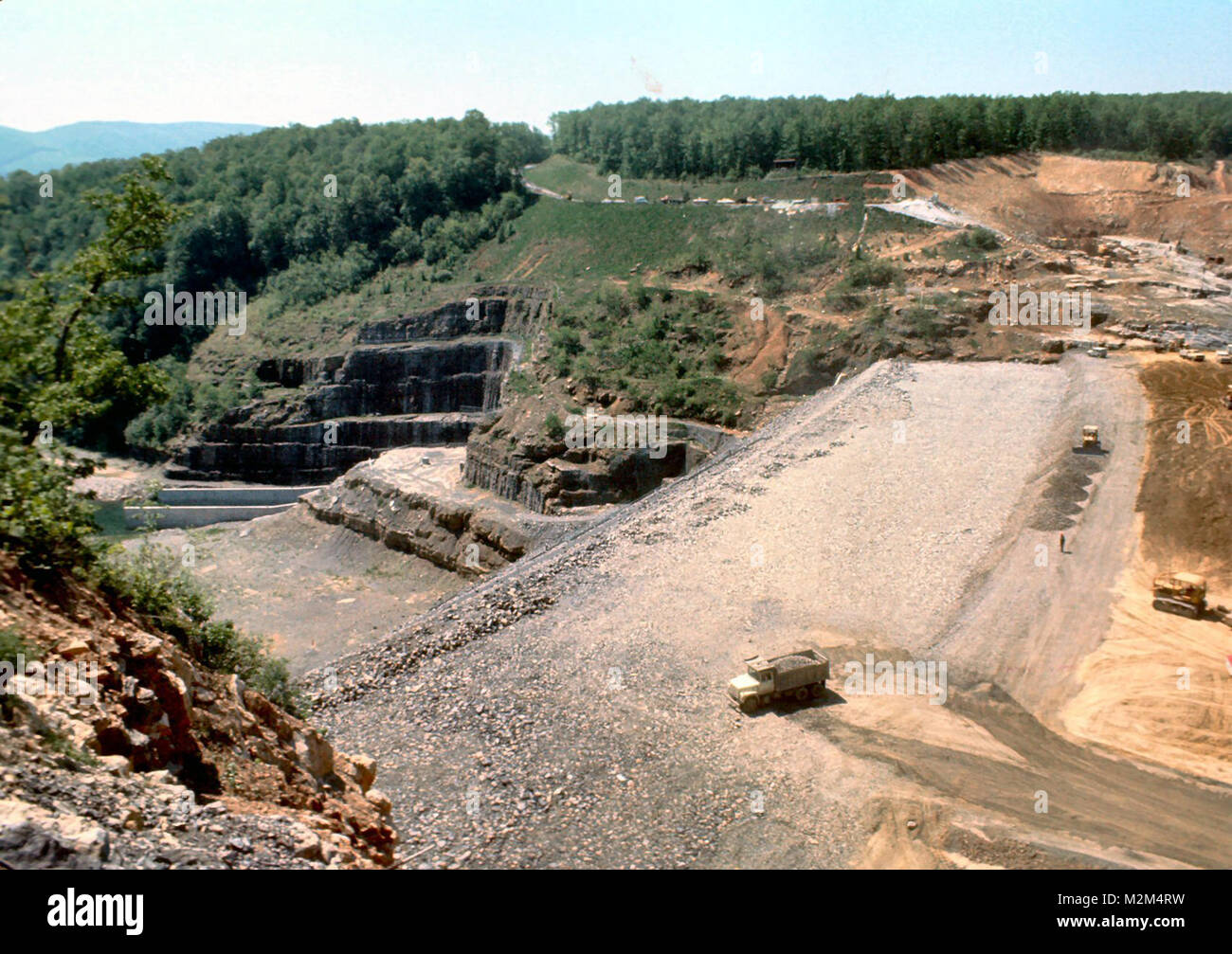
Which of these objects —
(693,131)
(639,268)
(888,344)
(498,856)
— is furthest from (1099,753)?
(693,131)

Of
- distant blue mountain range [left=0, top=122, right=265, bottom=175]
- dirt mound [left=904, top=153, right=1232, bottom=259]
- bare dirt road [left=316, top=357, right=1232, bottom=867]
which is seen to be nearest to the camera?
bare dirt road [left=316, top=357, right=1232, bottom=867]

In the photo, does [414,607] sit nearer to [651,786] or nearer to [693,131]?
[651,786]

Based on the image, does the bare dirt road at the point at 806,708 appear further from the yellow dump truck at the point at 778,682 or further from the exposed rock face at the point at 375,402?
the exposed rock face at the point at 375,402

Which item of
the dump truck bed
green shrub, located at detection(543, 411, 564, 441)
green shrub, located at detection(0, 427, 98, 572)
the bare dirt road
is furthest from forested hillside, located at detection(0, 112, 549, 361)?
green shrub, located at detection(0, 427, 98, 572)

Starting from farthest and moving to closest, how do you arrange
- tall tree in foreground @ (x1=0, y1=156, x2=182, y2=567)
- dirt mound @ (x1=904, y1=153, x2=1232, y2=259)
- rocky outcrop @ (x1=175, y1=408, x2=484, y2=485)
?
1. rocky outcrop @ (x1=175, y1=408, x2=484, y2=485)
2. dirt mound @ (x1=904, y1=153, x2=1232, y2=259)
3. tall tree in foreground @ (x1=0, y1=156, x2=182, y2=567)

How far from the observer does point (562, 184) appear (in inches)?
2731

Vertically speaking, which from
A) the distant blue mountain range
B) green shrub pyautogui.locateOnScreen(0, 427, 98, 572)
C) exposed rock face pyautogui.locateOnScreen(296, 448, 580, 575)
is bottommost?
exposed rock face pyautogui.locateOnScreen(296, 448, 580, 575)

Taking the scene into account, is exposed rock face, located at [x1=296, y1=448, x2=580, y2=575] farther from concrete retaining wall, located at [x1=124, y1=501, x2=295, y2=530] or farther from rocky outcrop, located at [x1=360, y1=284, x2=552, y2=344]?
rocky outcrop, located at [x1=360, y1=284, x2=552, y2=344]

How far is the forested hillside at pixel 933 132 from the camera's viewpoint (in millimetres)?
54875

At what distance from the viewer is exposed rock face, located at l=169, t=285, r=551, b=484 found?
47719 millimetres

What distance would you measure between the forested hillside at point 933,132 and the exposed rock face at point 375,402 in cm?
2123

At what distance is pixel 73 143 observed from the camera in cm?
2338

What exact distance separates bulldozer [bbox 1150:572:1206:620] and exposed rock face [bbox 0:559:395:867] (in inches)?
612

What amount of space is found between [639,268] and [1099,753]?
37411mm
